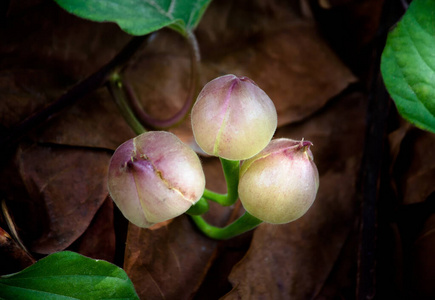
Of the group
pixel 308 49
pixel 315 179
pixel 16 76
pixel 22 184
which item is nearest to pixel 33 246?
pixel 22 184

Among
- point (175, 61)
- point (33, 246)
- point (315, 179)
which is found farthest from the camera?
point (175, 61)

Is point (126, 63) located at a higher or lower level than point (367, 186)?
higher

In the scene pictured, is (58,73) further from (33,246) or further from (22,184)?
(33,246)

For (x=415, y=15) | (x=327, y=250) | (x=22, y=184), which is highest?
(x=415, y=15)

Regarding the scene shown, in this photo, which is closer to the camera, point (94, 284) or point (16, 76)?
point (94, 284)

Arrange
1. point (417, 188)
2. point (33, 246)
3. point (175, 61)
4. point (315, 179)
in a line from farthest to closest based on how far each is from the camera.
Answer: point (175, 61)
point (417, 188)
point (33, 246)
point (315, 179)

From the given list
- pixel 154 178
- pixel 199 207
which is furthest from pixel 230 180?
pixel 154 178
